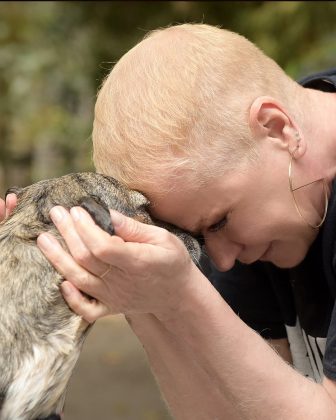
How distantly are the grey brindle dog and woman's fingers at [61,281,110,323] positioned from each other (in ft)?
0.06

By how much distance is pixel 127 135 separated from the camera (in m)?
2.48

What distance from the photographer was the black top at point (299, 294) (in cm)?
283

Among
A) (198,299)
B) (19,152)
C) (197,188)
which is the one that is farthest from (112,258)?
(19,152)

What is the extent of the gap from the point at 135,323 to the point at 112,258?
838mm

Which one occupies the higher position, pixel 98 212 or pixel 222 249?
pixel 98 212

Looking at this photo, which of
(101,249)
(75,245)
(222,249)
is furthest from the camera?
(222,249)

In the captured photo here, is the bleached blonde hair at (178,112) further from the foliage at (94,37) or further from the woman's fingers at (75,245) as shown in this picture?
the foliage at (94,37)

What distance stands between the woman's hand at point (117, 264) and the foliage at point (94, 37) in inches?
90.9

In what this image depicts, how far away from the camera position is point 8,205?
257 centimetres

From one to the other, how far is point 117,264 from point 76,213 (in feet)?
0.68

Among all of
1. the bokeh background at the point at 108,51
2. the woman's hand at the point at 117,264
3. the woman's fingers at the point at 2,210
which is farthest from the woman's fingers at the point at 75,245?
the bokeh background at the point at 108,51

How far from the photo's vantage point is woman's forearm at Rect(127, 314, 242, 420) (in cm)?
286

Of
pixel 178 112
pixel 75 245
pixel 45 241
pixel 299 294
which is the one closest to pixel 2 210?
pixel 45 241

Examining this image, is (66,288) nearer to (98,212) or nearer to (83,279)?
(83,279)
